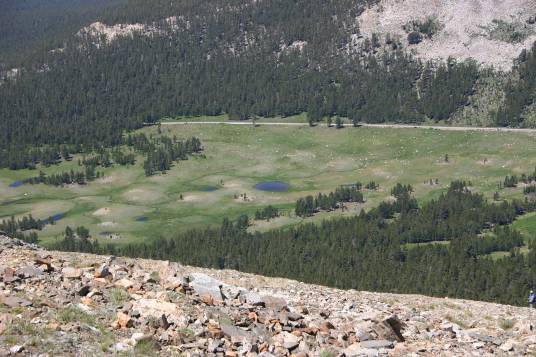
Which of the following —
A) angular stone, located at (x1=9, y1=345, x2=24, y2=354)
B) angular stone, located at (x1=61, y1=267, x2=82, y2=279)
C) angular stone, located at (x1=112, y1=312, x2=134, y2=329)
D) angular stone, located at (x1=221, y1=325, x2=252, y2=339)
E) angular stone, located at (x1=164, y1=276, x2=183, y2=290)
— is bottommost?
angular stone, located at (x1=221, y1=325, x2=252, y2=339)

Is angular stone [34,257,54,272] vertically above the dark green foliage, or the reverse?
angular stone [34,257,54,272]

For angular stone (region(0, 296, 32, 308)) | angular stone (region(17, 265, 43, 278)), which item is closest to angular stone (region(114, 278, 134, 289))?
angular stone (region(17, 265, 43, 278))

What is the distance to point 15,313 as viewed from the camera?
38.1 m

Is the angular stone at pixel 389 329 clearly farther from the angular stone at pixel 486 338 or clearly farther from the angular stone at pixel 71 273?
the angular stone at pixel 71 273

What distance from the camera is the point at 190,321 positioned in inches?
1634

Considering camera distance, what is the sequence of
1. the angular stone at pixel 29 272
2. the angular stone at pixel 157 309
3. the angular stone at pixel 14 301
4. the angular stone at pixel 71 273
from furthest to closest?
the angular stone at pixel 71 273
the angular stone at pixel 29 272
the angular stone at pixel 157 309
the angular stone at pixel 14 301

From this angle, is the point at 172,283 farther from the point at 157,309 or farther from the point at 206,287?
the point at 157,309

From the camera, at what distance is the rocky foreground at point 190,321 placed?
124ft

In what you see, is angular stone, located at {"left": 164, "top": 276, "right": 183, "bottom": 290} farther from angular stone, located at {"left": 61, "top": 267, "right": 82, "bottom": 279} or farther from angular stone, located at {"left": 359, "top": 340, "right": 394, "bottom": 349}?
angular stone, located at {"left": 359, "top": 340, "right": 394, "bottom": 349}

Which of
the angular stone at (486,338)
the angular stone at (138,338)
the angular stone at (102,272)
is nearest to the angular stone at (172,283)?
the angular stone at (102,272)

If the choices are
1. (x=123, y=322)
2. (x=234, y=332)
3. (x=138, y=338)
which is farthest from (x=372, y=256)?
(x=138, y=338)

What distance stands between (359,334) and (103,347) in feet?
54.9

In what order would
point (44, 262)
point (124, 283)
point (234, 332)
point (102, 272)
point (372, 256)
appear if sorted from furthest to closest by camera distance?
point (372, 256)
point (44, 262)
point (102, 272)
point (124, 283)
point (234, 332)

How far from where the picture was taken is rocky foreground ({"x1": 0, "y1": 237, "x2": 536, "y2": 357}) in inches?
1486
